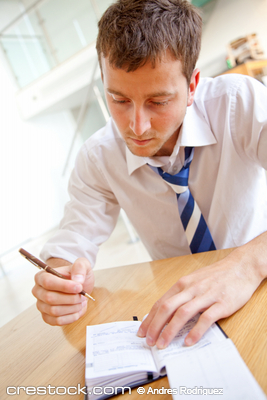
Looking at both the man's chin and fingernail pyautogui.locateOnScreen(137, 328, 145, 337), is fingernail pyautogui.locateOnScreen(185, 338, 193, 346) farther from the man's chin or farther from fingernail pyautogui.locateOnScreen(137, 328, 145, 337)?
the man's chin

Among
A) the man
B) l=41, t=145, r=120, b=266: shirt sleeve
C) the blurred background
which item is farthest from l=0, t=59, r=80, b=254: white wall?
the man

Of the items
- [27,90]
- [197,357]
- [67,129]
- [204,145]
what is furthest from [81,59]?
[197,357]

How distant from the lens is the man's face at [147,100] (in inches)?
32.2

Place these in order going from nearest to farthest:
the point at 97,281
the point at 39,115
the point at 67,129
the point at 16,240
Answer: the point at 97,281, the point at 16,240, the point at 39,115, the point at 67,129

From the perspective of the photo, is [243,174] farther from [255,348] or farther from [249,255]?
[255,348]

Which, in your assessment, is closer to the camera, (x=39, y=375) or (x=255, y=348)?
(x=255, y=348)

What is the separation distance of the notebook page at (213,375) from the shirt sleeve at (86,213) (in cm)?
62

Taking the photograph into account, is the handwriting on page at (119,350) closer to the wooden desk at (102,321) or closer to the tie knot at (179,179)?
the wooden desk at (102,321)

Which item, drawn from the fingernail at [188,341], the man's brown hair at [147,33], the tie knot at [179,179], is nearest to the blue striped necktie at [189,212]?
the tie knot at [179,179]

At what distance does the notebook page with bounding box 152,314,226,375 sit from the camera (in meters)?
0.52

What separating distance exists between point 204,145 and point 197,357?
687 mm

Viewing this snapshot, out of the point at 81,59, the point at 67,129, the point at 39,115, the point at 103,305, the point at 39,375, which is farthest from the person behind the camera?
the point at 67,129

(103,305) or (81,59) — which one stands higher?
(81,59)

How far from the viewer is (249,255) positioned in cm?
71
